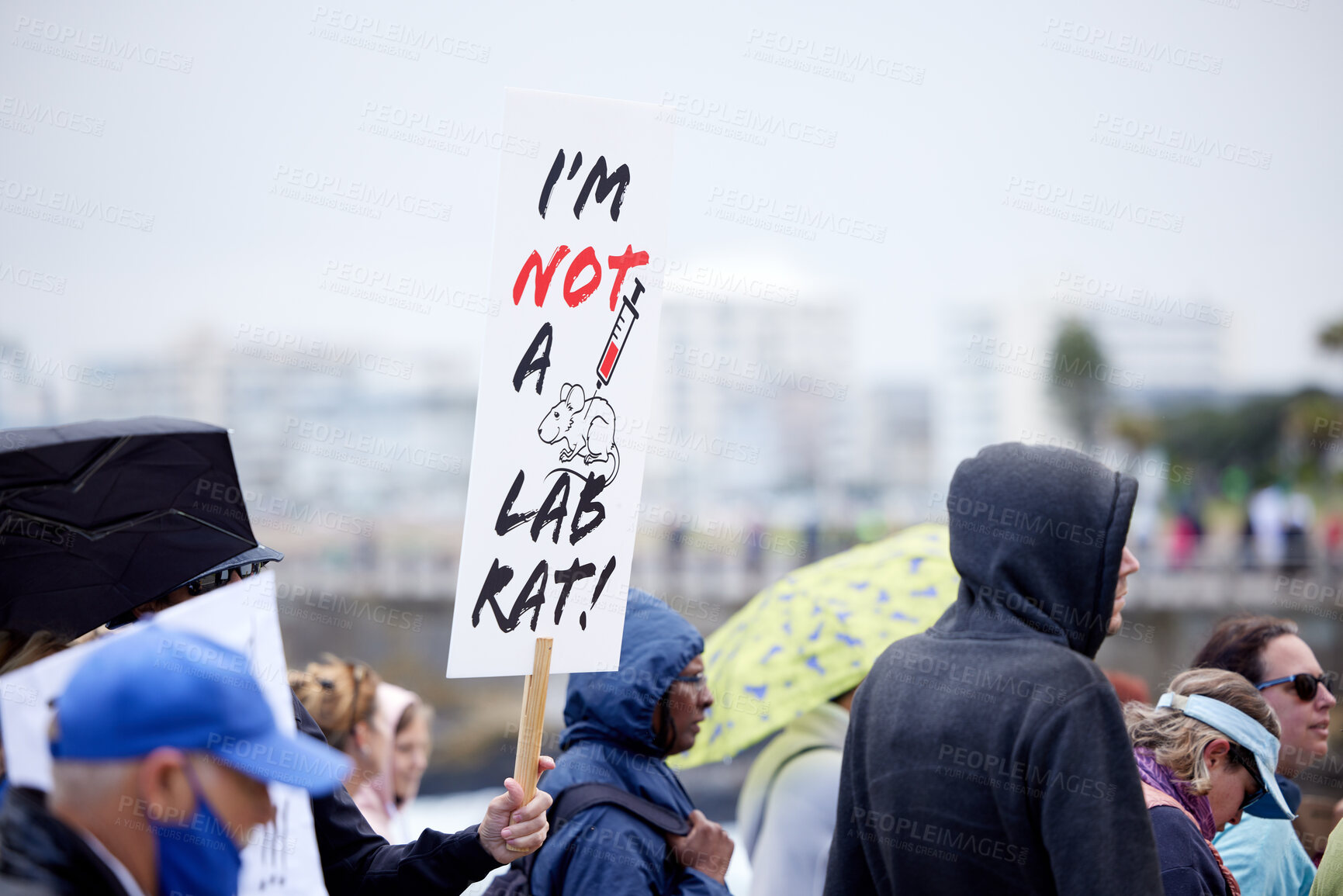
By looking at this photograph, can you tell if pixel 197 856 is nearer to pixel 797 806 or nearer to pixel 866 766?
pixel 866 766

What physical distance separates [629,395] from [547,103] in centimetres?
Result: 64

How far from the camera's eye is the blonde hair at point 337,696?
3.95 metres

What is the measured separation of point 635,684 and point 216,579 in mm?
1084

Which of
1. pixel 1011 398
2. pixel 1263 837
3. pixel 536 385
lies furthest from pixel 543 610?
pixel 1011 398

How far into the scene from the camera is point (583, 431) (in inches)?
91.0

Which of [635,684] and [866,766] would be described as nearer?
[866,766]

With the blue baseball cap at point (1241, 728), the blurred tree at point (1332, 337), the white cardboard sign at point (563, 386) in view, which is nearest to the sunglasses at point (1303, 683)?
the blue baseball cap at point (1241, 728)

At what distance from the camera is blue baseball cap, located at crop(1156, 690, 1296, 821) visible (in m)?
2.77

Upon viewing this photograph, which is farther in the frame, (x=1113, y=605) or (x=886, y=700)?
(x=886, y=700)

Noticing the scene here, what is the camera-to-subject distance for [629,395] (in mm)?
2357

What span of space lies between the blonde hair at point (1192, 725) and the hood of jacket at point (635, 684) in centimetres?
119

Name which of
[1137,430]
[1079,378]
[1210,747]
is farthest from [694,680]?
[1079,378]

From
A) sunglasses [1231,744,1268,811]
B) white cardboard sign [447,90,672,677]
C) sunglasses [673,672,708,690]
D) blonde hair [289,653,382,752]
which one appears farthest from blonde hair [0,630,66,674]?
sunglasses [1231,744,1268,811]

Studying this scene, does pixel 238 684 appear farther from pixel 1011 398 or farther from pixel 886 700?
pixel 1011 398
